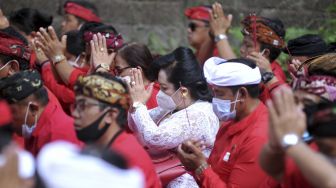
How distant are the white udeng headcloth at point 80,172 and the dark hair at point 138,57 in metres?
3.92

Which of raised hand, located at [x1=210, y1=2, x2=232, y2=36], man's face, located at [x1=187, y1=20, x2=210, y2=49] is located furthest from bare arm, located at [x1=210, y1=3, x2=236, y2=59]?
man's face, located at [x1=187, y1=20, x2=210, y2=49]

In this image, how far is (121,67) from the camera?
26.0ft

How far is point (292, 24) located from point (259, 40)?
3.52m

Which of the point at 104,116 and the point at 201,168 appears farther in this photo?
the point at 201,168

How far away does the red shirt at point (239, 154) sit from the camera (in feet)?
20.3

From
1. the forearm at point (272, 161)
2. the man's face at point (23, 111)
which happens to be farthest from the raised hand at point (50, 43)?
the forearm at point (272, 161)

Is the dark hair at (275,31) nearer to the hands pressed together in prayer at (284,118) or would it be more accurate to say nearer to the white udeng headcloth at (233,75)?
the white udeng headcloth at (233,75)

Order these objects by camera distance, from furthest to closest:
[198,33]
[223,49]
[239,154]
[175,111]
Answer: [198,33] < [223,49] < [175,111] < [239,154]

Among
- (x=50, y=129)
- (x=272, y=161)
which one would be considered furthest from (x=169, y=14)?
(x=272, y=161)

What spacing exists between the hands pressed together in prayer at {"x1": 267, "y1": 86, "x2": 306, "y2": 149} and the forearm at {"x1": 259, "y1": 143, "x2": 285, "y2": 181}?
0.49 ft

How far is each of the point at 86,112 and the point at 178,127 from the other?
1270 millimetres

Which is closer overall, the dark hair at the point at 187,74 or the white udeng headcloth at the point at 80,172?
the white udeng headcloth at the point at 80,172

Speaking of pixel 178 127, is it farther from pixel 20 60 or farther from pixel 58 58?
pixel 20 60

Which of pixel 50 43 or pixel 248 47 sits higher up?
pixel 50 43
